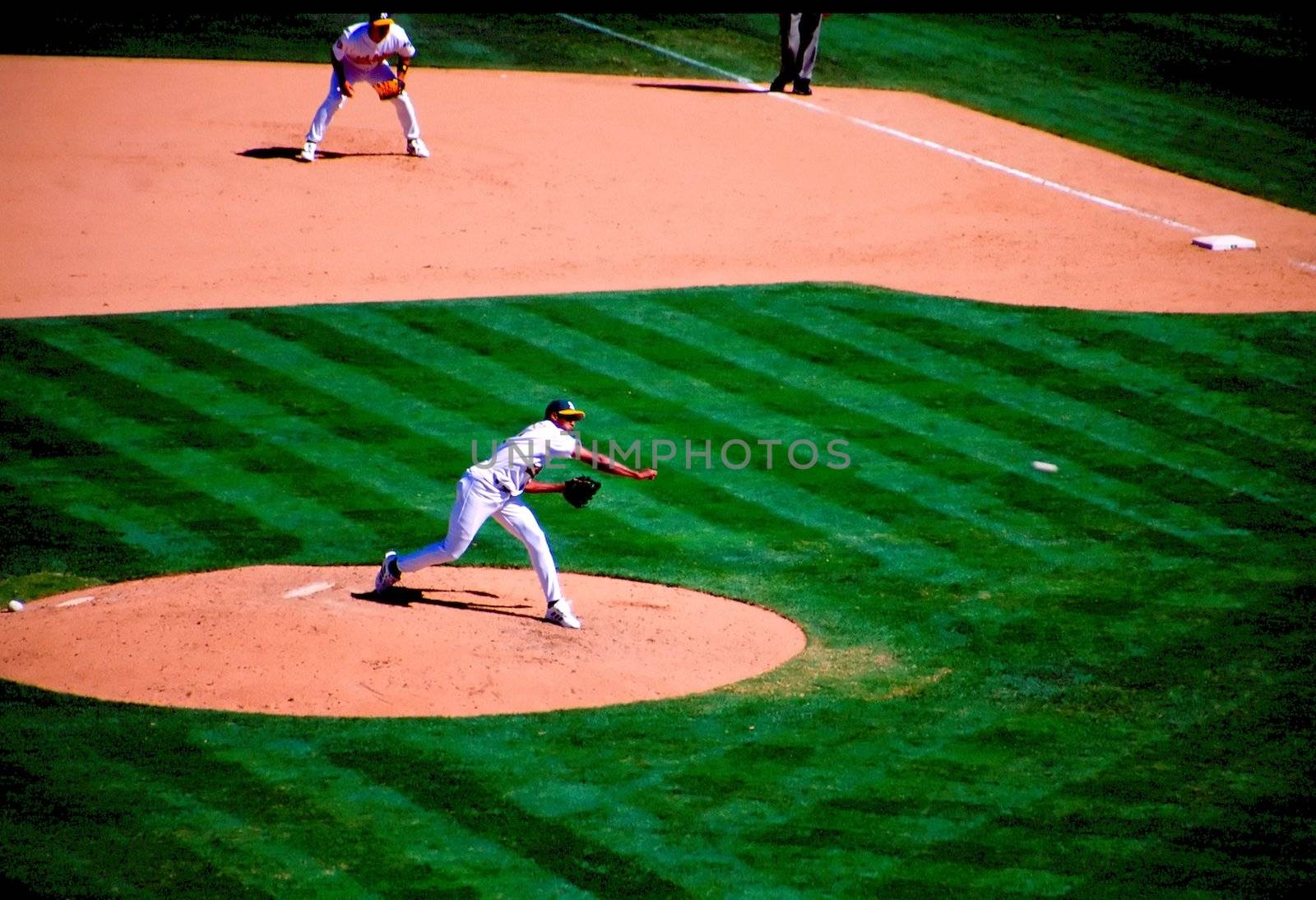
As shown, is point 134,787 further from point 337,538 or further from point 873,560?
point 873,560

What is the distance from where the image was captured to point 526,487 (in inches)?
403

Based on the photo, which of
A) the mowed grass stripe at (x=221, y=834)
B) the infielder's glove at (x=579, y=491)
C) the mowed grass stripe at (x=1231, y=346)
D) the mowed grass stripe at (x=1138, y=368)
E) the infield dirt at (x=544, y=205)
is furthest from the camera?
the infield dirt at (x=544, y=205)

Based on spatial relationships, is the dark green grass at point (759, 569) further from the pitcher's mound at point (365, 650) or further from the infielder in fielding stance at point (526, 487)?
the infielder in fielding stance at point (526, 487)

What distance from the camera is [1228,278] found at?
1933cm

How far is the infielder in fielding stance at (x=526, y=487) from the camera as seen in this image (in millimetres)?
10133

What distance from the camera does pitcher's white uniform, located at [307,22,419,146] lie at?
62.0ft

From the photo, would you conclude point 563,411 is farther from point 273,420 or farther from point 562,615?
point 273,420

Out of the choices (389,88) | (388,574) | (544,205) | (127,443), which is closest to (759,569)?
(388,574)

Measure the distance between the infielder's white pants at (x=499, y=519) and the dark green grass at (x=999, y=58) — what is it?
15858 millimetres

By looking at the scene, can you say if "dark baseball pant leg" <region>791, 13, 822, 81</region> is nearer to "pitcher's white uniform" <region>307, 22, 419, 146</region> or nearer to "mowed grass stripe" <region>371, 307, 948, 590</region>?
"pitcher's white uniform" <region>307, 22, 419, 146</region>

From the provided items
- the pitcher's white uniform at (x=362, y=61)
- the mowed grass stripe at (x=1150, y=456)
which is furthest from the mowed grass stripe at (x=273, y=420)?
the mowed grass stripe at (x=1150, y=456)

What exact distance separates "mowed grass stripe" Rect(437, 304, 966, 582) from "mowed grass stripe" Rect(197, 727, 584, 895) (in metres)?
5.16

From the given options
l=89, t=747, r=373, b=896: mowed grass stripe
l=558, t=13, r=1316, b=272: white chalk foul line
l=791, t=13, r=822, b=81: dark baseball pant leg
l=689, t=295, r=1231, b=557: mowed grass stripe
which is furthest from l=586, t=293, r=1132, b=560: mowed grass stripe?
l=791, t=13, r=822, b=81: dark baseball pant leg

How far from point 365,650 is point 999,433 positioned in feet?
23.8
